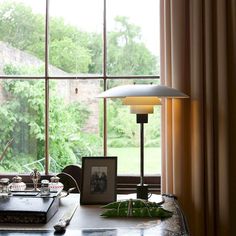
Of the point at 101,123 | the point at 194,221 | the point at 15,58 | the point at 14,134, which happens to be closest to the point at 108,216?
the point at 194,221

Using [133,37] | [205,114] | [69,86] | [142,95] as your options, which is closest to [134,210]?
[142,95]

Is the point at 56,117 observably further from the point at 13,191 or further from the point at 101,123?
the point at 13,191

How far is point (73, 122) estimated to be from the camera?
265 cm

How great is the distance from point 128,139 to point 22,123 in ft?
2.03

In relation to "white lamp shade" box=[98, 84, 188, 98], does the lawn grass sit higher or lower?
lower

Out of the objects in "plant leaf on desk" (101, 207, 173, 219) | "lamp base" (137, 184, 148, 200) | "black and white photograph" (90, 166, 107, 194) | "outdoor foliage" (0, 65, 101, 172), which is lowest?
"plant leaf on desk" (101, 207, 173, 219)

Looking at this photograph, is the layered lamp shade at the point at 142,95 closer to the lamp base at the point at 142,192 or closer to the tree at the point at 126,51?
the lamp base at the point at 142,192

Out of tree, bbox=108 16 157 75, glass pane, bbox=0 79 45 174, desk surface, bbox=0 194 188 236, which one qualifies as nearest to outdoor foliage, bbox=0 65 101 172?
glass pane, bbox=0 79 45 174

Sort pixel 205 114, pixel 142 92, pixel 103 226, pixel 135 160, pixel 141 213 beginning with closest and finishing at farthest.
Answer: pixel 103 226 → pixel 141 213 → pixel 142 92 → pixel 205 114 → pixel 135 160

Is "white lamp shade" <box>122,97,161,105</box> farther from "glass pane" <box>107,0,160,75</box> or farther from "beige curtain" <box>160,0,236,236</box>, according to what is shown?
"glass pane" <box>107,0,160,75</box>

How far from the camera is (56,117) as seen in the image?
8.66 feet

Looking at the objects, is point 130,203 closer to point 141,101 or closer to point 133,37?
point 141,101

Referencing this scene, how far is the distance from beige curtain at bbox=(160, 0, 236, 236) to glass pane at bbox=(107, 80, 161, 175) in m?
0.27

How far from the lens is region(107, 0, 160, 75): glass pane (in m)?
2.60
